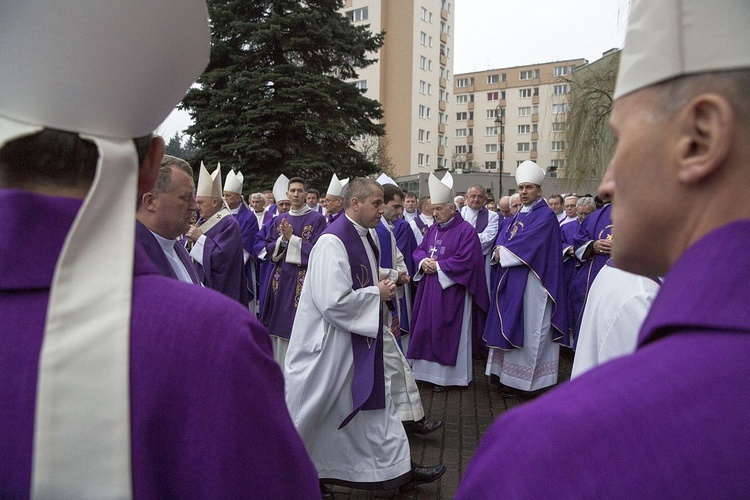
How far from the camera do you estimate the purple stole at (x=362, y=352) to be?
4031mm

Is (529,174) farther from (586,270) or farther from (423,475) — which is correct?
(423,475)

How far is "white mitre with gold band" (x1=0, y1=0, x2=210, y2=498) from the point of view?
0.90m

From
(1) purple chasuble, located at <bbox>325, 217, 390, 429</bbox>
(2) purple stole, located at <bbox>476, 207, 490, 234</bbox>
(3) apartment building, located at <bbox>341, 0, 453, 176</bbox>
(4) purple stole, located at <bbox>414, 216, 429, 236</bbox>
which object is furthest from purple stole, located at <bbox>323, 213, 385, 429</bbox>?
(3) apartment building, located at <bbox>341, 0, 453, 176</bbox>

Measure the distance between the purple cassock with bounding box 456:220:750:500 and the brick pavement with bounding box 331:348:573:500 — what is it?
3.58 metres

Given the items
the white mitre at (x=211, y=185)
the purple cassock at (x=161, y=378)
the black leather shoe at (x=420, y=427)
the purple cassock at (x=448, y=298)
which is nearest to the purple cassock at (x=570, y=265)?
the purple cassock at (x=448, y=298)

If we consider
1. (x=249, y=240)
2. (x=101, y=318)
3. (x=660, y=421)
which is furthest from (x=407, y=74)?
(x=660, y=421)

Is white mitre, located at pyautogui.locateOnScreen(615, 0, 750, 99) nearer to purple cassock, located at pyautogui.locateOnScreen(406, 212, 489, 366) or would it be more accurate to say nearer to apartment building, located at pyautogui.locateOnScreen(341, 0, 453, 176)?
purple cassock, located at pyautogui.locateOnScreen(406, 212, 489, 366)

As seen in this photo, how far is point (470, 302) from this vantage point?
709 centimetres

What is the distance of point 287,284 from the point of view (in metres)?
7.07

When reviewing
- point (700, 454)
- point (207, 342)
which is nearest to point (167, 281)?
point (207, 342)

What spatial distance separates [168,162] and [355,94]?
20.9 metres

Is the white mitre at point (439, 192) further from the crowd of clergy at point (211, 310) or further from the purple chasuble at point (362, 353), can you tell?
the crowd of clergy at point (211, 310)

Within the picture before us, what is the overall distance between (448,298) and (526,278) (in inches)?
36.7

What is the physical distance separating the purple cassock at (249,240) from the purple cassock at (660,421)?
827cm
